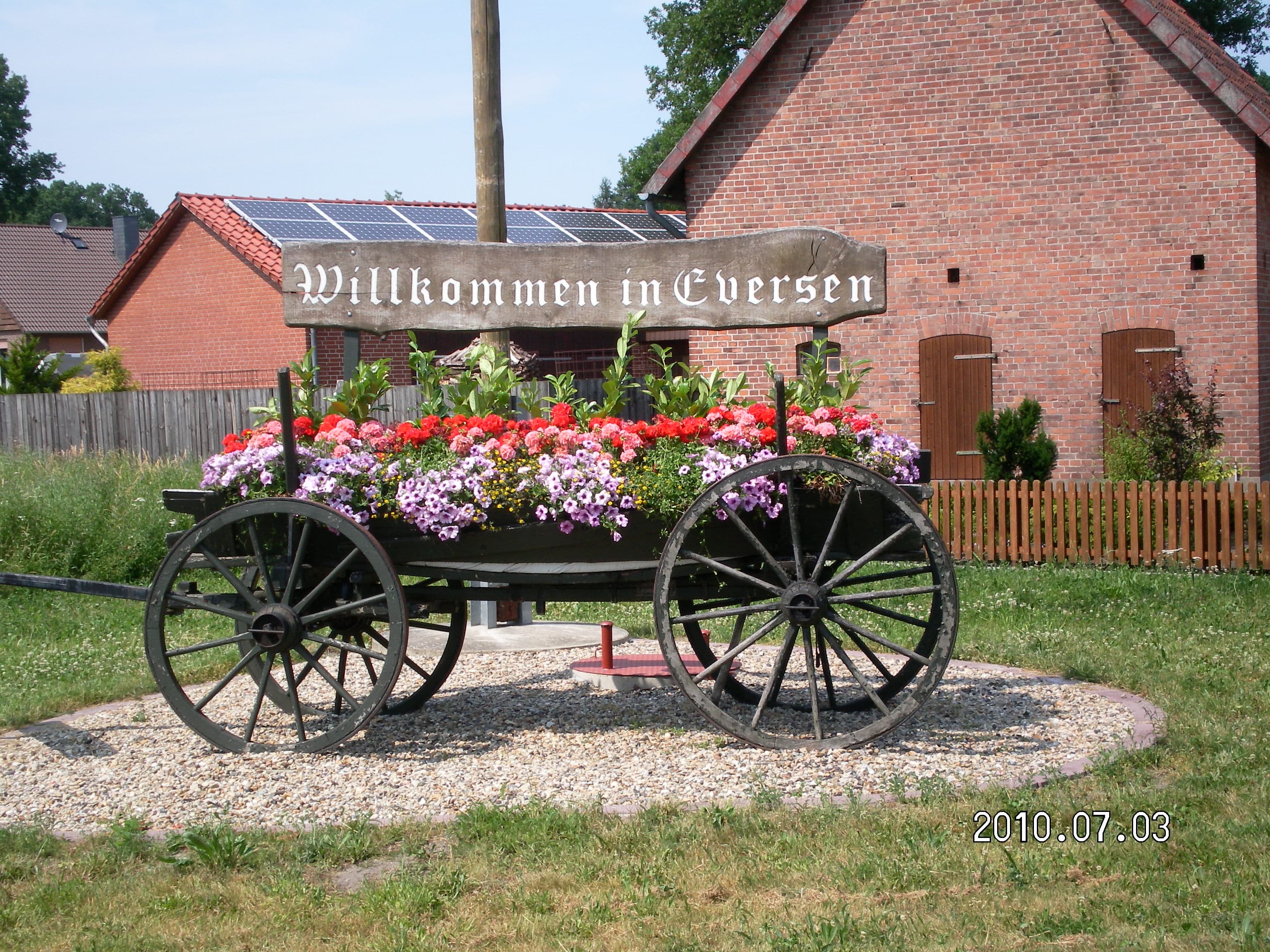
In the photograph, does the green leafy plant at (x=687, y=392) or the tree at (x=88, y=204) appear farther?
the tree at (x=88, y=204)

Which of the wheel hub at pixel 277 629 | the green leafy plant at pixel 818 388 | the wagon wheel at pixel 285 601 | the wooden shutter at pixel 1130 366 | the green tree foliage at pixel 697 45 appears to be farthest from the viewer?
the green tree foliage at pixel 697 45

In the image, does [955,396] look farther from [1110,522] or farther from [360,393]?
[360,393]

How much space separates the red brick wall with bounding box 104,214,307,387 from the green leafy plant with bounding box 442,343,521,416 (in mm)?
17326

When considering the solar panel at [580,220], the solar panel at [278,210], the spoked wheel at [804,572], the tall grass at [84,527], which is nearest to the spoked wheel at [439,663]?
the spoked wheel at [804,572]

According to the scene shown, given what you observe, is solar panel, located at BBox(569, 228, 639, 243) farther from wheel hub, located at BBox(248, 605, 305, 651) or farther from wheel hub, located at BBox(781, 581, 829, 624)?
wheel hub, located at BBox(781, 581, 829, 624)

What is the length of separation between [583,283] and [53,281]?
46.8 m

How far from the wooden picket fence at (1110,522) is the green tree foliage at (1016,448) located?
157 centimetres

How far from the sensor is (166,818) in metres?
4.73

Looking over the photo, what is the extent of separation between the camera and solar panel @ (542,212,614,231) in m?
24.3

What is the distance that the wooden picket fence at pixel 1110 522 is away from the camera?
11.3m

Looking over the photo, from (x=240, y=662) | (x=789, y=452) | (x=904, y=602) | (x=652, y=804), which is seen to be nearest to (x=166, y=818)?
(x=240, y=662)

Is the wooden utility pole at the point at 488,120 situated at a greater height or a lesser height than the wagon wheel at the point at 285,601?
greater

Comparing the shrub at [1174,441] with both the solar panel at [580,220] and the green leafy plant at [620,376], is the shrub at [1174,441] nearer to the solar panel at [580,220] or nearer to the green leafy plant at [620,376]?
the green leafy plant at [620,376]
